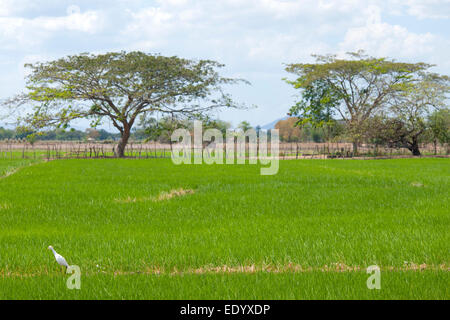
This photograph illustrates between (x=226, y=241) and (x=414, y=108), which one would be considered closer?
(x=226, y=241)

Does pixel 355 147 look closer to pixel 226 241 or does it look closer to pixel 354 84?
pixel 354 84

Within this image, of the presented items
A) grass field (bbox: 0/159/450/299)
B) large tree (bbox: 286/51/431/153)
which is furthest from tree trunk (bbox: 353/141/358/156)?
grass field (bbox: 0/159/450/299)

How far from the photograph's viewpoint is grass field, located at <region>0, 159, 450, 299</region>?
5.09 m

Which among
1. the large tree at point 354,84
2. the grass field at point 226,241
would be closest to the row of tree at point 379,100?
the large tree at point 354,84

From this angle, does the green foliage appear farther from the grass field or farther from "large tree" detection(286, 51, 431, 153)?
the grass field

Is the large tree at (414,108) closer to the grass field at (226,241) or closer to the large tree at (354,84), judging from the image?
the large tree at (354,84)

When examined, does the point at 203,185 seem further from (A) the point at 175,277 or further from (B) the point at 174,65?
Result: (B) the point at 174,65

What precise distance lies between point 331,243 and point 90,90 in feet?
106

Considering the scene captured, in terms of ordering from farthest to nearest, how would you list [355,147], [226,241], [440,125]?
[355,147] → [440,125] → [226,241]

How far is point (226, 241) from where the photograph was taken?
7.45 metres

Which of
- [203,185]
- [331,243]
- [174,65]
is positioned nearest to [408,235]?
[331,243]

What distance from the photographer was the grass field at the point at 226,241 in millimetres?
5086

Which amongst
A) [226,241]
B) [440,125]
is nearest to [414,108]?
[440,125]
